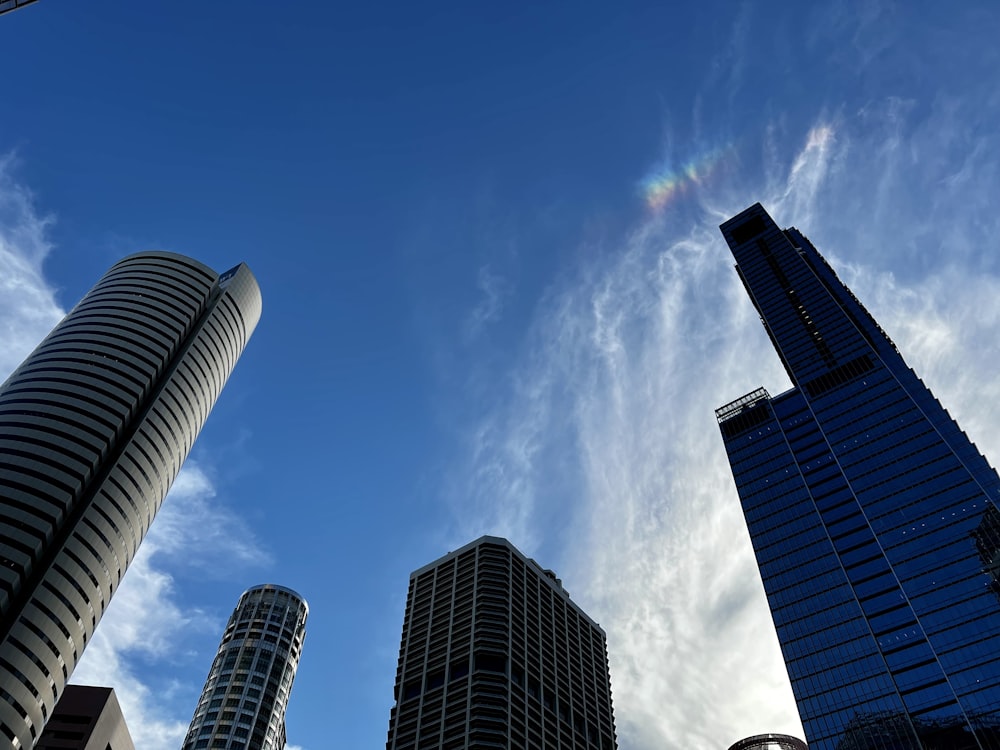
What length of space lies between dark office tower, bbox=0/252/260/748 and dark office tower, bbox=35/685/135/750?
504 inches

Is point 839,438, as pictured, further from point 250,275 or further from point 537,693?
point 250,275

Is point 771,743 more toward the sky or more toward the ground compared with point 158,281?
more toward the ground

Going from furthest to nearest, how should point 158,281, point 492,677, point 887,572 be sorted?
point 887,572, point 158,281, point 492,677

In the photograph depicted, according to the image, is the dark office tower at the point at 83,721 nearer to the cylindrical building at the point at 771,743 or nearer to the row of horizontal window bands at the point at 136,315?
the row of horizontal window bands at the point at 136,315

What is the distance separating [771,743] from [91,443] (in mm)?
151667

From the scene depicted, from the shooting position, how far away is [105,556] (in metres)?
118

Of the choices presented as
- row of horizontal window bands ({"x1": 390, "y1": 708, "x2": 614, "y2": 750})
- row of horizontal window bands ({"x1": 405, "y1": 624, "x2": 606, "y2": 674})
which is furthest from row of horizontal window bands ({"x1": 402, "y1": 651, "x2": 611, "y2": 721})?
row of horizontal window bands ({"x1": 390, "y1": 708, "x2": 614, "y2": 750})

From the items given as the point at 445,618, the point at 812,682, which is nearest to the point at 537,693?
the point at 445,618

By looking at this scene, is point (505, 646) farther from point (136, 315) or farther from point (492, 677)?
point (136, 315)

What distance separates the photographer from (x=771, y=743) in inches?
6663

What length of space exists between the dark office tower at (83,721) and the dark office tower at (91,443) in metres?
12.8

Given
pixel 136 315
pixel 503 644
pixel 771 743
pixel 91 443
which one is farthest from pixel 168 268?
pixel 771 743

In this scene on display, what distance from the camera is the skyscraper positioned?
135 meters

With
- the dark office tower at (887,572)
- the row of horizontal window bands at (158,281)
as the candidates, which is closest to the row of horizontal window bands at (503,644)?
the dark office tower at (887,572)
